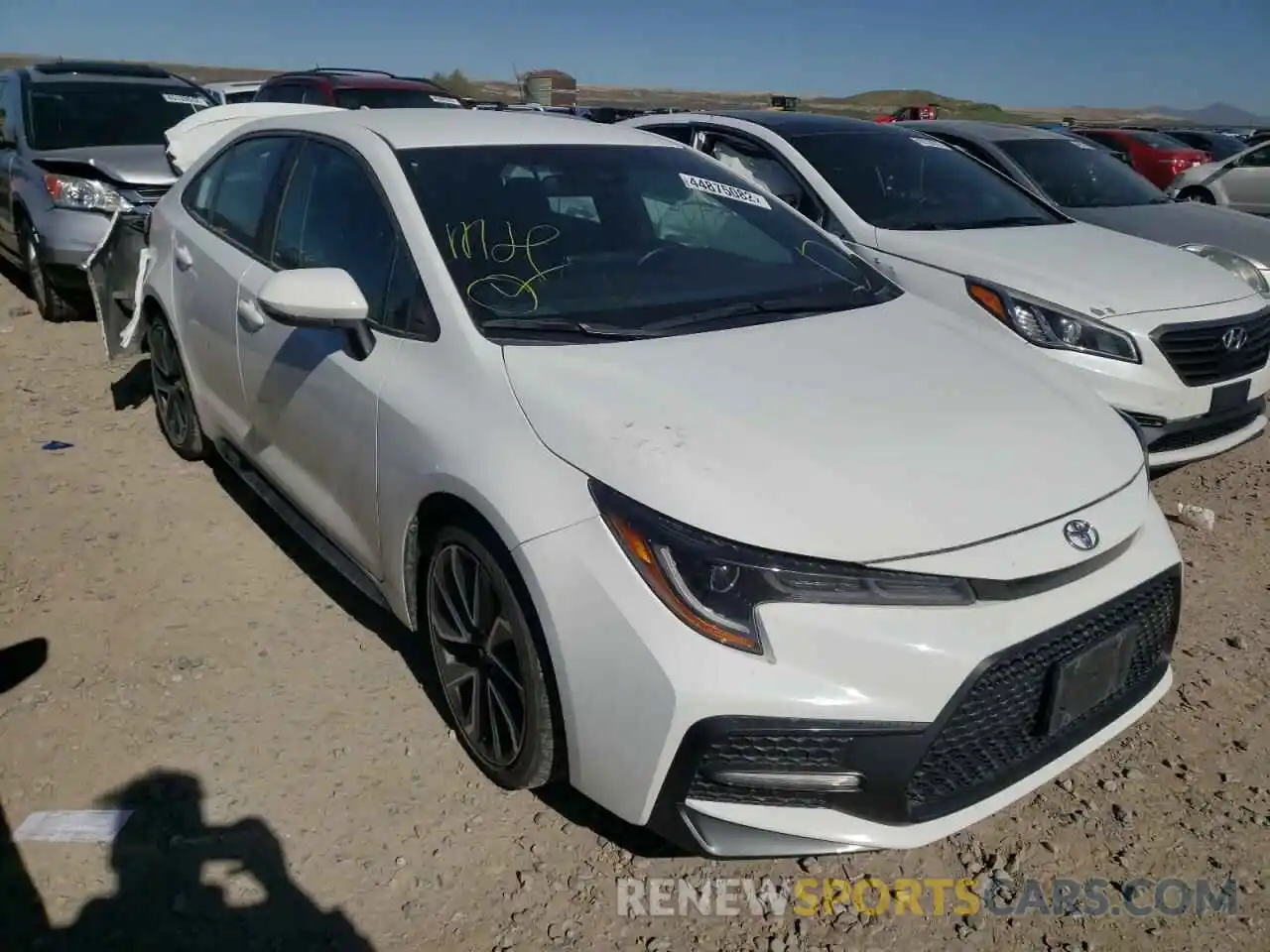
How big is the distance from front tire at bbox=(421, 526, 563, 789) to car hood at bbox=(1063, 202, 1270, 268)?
543 centimetres

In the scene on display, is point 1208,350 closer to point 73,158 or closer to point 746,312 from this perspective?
point 746,312

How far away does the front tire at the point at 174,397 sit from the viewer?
4.41 meters

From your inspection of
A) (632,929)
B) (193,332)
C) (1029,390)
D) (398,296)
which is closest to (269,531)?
(193,332)

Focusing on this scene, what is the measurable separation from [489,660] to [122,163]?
5861 mm

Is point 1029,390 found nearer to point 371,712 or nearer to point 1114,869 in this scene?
point 1114,869

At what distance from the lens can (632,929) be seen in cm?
227

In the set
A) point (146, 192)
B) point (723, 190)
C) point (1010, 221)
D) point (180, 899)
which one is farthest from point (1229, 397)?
point (146, 192)

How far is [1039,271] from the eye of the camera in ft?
15.0

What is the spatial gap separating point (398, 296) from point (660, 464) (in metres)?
1.09

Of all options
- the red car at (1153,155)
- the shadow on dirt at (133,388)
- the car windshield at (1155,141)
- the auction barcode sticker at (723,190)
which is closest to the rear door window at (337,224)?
the auction barcode sticker at (723,190)

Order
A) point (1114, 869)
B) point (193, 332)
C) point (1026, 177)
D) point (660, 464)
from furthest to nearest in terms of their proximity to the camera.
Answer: point (1026, 177) → point (193, 332) → point (1114, 869) → point (660, 464)

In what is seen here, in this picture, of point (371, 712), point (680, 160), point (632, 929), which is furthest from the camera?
point (680, 160)

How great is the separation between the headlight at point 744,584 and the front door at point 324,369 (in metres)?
1.10

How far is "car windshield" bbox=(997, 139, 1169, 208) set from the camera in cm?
723
